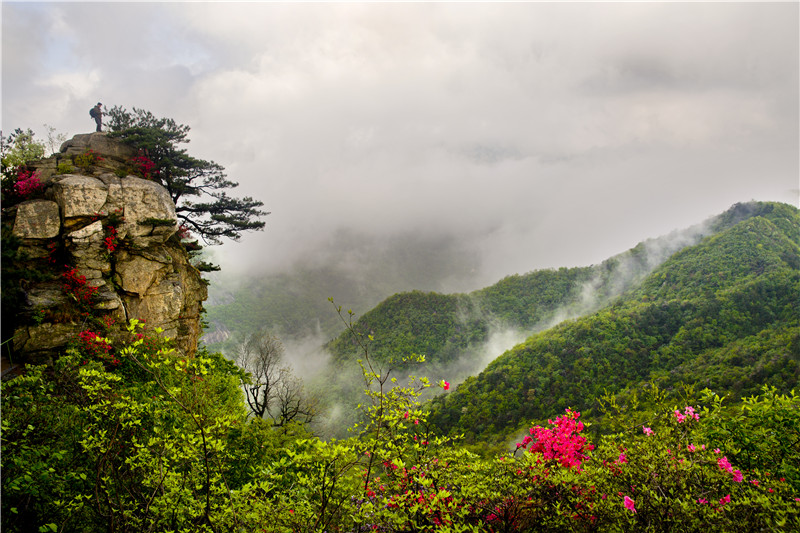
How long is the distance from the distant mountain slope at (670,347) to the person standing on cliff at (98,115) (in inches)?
1567

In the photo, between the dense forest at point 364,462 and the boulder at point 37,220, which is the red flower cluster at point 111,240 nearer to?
the boulder at point 37,220

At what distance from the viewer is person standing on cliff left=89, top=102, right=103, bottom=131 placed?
17.8 m

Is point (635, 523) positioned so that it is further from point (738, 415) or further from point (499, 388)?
point (499, 388)

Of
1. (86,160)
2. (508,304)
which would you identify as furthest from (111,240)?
(508,304)

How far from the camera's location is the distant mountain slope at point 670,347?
32.6 m

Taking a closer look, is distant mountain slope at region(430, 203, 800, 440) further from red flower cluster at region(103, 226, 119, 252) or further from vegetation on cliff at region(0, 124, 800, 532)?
red flower cluster at region(103, 226, 119, 252)

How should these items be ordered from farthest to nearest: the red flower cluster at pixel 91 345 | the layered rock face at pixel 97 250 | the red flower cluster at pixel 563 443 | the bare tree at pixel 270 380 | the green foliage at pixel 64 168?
the bare tree at pixel 270 380
the green foliage at pixel 64 168
the layered rock face at pixel 97 250
the red flower cluster at pixel 91 345
the red flower cluster at pixel 563 443

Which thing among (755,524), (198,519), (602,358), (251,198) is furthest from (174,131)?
(602,358)

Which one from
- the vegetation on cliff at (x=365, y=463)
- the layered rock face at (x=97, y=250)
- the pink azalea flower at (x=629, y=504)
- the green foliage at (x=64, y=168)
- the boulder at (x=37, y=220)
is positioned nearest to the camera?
the pink azalea flower at (x=629, y=504)

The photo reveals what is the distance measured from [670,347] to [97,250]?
172ft

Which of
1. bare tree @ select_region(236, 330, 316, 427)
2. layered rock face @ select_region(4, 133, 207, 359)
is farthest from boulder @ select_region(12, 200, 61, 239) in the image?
bare tree @ select_region(236, 330, 316, 427)

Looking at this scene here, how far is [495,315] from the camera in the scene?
89.6 metres

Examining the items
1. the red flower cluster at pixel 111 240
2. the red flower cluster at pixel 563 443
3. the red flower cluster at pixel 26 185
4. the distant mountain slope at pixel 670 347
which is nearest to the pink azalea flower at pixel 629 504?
the red flower cluster at pixel 563 443

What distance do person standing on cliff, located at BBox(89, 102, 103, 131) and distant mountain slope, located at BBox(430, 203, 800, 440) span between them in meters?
39.8
